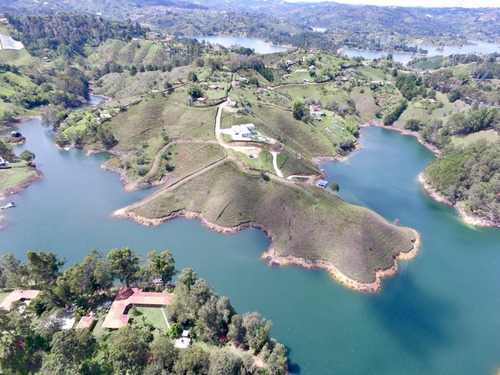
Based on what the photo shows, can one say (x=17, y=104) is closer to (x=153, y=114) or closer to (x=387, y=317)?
(x=153, y=114)

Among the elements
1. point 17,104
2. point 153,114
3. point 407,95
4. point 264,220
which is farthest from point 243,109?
point 17,104

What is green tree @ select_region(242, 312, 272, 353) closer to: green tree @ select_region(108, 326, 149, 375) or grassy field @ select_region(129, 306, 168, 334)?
grassy field @ select_region(129, 306, 168, 334)

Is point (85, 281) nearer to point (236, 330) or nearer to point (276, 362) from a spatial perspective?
point (236, 330)

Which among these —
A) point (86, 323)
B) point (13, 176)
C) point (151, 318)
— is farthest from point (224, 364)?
point (13, 176)

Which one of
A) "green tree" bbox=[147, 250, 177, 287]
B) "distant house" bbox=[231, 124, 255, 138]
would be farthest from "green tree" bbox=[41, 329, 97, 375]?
"distant house" bbox=[231, 124, 255, 138]

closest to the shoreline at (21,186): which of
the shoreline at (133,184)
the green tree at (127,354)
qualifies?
the shoreline at (133,184)

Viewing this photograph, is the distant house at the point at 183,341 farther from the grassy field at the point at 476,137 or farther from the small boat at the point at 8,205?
the grassy field at the point at 476,137
